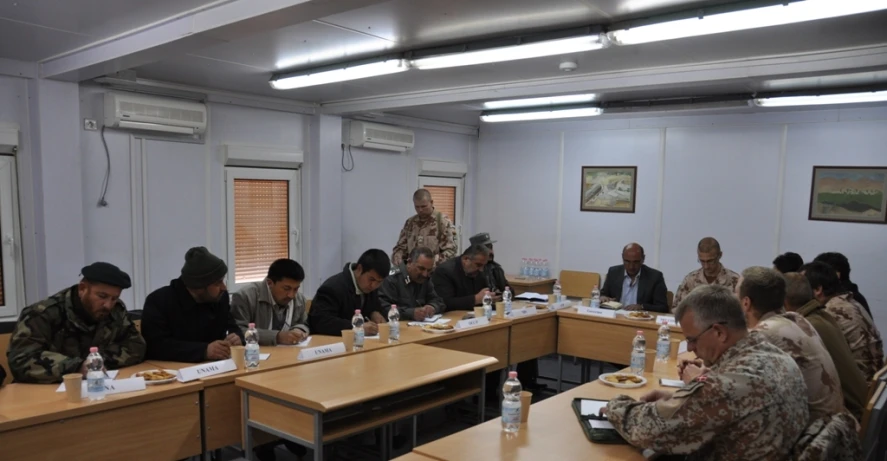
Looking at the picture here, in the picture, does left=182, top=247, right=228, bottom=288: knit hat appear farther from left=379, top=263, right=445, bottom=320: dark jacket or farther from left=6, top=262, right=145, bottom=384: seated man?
left=379, top=263, right=445, bottom=320: dark jacket

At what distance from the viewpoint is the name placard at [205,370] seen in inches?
110

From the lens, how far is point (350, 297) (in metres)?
4.13

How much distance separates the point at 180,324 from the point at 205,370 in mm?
517

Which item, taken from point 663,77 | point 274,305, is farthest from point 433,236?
point 663,77

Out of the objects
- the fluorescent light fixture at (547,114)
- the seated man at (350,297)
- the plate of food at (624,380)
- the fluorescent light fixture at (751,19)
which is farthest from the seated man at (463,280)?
the fluorescent light fixture at (751,19)

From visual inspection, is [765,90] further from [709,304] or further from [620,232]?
[709,304]

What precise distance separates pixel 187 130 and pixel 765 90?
5.20m

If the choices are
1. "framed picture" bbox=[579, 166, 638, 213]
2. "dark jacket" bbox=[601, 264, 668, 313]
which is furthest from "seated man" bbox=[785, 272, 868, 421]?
"framed picture" bbox=[579, 166, 638, 213]

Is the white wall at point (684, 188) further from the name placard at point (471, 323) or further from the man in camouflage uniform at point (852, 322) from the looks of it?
the name placard at point (471, 323)

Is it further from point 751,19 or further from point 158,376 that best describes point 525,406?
point 751,19

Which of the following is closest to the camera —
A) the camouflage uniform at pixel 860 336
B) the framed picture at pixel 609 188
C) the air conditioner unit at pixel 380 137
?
the camouflage uniform at pixel 860 336

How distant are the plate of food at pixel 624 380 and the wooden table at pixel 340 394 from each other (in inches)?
26.9

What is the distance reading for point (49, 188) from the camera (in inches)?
172

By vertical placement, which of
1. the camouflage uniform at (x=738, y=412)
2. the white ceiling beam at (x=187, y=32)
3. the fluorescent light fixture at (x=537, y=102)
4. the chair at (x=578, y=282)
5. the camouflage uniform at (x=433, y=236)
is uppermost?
the fluorescent light fixture at (x=537, y=102)
